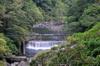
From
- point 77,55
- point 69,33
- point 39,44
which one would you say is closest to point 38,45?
point 39,44

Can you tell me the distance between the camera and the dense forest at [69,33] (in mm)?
13141

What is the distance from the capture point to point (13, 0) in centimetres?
3297

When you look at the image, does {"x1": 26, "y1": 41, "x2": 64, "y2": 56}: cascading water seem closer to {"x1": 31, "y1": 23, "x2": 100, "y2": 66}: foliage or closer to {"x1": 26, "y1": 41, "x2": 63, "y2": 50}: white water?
{"x1": 26, "y1": 41, "x2": 63, "y2": 50}: white water

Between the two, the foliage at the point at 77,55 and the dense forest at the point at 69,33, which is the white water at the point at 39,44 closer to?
the dense forest at the point at 69,33

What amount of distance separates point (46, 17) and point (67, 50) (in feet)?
130

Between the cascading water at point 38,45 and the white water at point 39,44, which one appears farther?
the white water at point 39,44

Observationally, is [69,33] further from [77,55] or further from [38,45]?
[77,55]

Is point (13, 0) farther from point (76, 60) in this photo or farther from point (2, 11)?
point (76, 60)

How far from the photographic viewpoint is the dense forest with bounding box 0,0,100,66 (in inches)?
517

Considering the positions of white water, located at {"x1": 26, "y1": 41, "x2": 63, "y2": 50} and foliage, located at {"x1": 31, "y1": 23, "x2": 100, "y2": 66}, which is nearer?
foliage, located at {"x1": 31, "y1": 23, "x2": 100, "y2": 66}

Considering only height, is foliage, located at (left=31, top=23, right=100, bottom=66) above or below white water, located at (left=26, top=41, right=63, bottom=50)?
above

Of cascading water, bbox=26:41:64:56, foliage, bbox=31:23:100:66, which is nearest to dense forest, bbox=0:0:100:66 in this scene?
foliage, bbox=31:23:100:66

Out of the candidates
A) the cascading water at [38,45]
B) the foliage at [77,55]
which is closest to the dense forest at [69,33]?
the foliage at [77,55]

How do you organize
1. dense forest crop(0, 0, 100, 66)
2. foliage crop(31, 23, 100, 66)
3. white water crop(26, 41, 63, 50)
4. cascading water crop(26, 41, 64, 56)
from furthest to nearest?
white water crop(26, 41, 63, 50)
cascading water crop(26, 41, 64, 56)
dense forest crop(0, 0, 100, 66)
foliage crop(31, 23, 100, 66)
